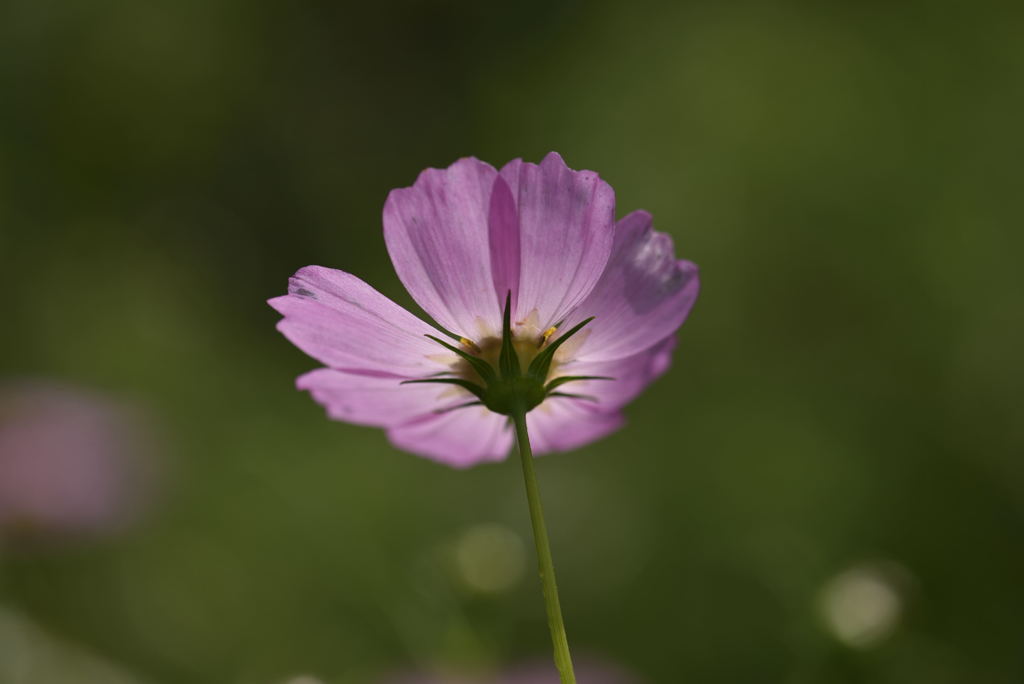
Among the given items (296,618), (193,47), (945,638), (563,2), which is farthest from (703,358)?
(193,47)

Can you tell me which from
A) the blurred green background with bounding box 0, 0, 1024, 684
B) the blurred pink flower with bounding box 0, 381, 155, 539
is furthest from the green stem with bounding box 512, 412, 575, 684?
the blurred pink flower with bounding box 0, 381, 155, 539

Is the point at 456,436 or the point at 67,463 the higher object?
the point at 67,463

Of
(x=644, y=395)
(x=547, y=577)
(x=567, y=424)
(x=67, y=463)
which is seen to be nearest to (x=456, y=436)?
(x=567, y=424)

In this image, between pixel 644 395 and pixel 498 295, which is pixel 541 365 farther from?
pixel 644 395

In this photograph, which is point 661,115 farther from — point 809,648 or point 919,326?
point 809,648

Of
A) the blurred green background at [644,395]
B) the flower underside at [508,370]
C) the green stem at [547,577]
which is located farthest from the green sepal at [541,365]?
the blurred green background at [644,395]

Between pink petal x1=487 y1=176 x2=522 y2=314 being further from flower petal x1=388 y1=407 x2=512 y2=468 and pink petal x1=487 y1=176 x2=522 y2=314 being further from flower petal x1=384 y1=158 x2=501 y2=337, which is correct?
flower petal x1=388 y1=407 x2=512 y2=468

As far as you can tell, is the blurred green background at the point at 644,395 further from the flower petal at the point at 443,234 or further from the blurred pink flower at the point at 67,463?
the flower petal at the point at 443,234
